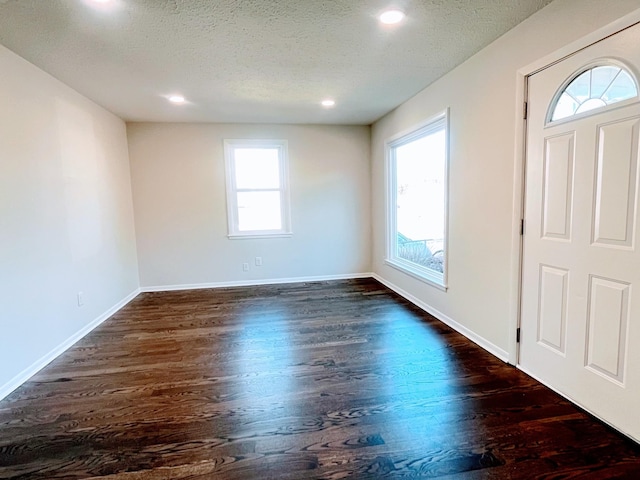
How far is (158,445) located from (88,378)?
1114mm

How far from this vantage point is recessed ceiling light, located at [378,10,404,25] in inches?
81.9

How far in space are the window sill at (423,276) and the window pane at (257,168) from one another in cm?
215

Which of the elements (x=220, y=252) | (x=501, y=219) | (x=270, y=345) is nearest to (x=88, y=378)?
(x=270, y=345)

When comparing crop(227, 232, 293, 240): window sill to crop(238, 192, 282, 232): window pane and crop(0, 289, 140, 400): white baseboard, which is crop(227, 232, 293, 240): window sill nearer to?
crop(238, 192, 282, 232): window pane

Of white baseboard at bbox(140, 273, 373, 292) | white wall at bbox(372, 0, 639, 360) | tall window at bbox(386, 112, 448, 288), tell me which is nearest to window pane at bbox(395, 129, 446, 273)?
tall window at bbox(386, 112, 448, 288)

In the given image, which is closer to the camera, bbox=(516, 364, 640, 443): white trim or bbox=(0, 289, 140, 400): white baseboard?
bbox=(516, 364, 640, 443): white trim

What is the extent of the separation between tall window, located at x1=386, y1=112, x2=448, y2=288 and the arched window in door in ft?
3.96

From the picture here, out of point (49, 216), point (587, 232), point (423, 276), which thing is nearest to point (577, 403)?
point (587, 232)

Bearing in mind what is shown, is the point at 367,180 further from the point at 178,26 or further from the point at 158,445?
the point at 158,445

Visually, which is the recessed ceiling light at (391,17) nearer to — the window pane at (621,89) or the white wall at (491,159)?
the white wall at (491,159)

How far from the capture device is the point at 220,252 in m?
5.06

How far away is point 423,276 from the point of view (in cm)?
384

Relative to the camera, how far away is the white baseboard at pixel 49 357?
2278 millimetres

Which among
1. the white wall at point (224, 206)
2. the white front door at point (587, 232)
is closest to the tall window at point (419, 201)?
the white wall at point (224, 206)
